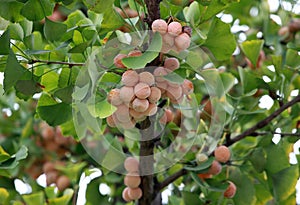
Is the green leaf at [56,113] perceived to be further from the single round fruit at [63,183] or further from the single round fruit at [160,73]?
the single round fruit at [63,183]

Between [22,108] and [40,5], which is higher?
[40,5]

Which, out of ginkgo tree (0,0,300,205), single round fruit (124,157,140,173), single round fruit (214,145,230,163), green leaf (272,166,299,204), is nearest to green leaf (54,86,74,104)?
ginkgo tree (0,0,300,205)

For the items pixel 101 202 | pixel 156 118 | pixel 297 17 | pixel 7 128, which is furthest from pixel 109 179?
pixel 297 17

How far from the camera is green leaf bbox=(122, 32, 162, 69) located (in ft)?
2.51

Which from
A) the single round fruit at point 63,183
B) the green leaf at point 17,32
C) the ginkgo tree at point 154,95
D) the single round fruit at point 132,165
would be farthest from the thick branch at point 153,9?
the single round fruit at point 63,183

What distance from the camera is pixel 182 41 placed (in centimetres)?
81

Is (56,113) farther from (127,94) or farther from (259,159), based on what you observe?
(259,159)

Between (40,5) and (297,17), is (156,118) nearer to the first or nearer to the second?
(40,5)

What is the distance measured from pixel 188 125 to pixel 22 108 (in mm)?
714

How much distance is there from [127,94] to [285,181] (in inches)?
18.8

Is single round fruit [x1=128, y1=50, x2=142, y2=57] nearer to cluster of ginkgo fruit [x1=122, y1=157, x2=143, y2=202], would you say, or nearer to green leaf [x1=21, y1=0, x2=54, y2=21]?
green leaf [x1=21, y1=0, x2=54, y2=21]

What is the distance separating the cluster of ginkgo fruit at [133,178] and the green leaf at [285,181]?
0.26 meters

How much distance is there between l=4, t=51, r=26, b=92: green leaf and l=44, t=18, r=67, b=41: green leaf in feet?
0.32

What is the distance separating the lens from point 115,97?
0.82 m
